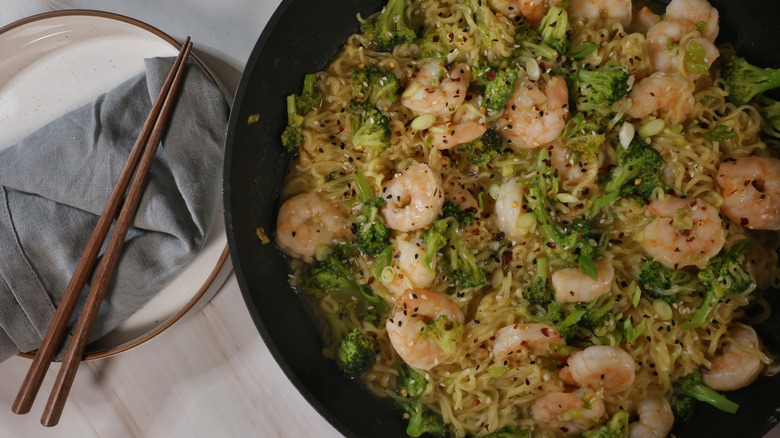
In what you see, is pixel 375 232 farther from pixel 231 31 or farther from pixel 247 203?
pixel 231 31

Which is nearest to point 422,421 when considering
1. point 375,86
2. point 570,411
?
point 570,411

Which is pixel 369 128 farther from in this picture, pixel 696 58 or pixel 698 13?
pixel 698 13

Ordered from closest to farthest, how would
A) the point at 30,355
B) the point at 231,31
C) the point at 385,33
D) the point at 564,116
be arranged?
1. the point at 564,116
2. the point at 385,33
3. the point at 30,355
4. the point at 231,31

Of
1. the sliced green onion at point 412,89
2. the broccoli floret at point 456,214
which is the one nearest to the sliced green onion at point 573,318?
the broccoli floret at point 456,214

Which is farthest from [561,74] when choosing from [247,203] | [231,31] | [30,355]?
[30,355]

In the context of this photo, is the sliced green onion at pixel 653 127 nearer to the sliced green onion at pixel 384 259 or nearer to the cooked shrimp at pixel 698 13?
the cooked shrimp at pixel 698 13

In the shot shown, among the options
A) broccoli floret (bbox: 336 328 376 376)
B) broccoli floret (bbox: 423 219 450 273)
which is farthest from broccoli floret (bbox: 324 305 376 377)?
broccoli floret (bbox: 423 219 450 273)
